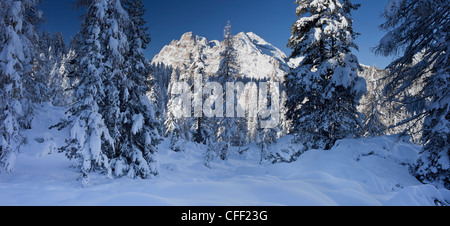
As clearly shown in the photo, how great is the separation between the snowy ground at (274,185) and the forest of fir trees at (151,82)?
824 mm

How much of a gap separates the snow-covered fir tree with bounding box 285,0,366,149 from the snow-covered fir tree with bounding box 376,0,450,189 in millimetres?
2475

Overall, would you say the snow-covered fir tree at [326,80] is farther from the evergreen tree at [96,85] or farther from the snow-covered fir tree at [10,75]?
the snow-covered fir tree at [10,75]

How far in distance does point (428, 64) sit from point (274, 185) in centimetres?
682

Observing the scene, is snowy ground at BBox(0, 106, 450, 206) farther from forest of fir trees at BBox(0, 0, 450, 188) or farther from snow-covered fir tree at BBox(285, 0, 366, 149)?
snow-covered fir tree at BBox(285, 0, 366, 149)

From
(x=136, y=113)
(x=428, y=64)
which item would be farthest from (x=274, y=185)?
(x=136, y=113)

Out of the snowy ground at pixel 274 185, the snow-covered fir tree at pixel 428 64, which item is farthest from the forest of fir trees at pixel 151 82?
the snowy ground at pixel 274 185

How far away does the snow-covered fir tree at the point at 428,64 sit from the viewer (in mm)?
6285

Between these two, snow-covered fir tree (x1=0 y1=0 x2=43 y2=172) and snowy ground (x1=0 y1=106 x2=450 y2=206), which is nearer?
snowy ground (x1=0 y1=106 x2=450 y2=206)

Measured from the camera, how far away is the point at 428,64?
703 centimetres

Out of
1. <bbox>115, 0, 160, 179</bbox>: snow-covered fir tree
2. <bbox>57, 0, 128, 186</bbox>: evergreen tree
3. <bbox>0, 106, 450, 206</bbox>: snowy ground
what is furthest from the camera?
<bbox>115, 0, 160, 179</bbox>: snow-covered fir tree

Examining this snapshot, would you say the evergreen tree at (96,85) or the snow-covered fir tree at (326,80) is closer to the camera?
the evergreen tree at (96,85)

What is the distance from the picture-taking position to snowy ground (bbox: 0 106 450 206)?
14.2ft

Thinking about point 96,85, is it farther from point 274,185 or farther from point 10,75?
point 274,185

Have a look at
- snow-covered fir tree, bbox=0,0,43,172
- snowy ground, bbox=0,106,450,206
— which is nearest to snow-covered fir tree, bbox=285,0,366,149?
snowy ground, bbox=0,106,450,206
